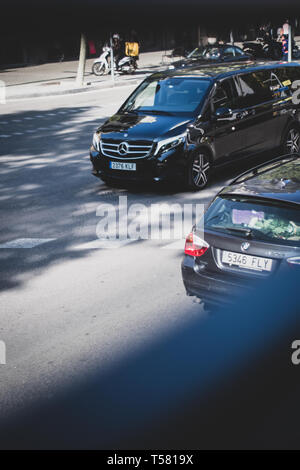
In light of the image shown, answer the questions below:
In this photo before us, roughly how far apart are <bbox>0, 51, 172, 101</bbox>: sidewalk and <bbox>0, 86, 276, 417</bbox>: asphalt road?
36.5ft

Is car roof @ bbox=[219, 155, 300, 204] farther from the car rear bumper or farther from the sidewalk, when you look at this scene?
the sidewalk

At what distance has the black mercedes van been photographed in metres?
9.53

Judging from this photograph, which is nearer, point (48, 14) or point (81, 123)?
point (48, 14)

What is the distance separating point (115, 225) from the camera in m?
8.31

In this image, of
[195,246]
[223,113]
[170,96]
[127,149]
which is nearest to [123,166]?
[127,149]

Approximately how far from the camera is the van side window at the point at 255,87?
10656 millimetres

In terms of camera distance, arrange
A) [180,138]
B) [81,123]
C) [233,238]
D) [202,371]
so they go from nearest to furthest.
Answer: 1. [202,371]
2. [233,238]
3. [180,138]
4. [81,123]

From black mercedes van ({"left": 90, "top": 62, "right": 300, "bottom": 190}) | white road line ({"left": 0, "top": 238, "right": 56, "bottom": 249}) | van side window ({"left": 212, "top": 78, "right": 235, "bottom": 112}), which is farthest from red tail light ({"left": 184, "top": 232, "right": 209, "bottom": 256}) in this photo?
van side window ({"left": 212, "top": 78, "right": 235, "bottom": 112})

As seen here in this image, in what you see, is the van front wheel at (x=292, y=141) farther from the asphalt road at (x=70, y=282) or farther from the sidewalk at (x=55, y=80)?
the sidewalk at (x=55, y=80)

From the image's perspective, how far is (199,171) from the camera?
32.4ft

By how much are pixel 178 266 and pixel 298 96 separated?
6339 mm
